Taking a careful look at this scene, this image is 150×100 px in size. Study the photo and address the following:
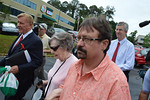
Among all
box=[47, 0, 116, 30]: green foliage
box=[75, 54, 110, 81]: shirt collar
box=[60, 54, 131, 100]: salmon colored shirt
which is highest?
box=[47, 0, 116, 30]: green foliage

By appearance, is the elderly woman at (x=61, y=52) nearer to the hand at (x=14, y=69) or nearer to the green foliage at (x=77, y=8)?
the hand at (x=14, y=69)

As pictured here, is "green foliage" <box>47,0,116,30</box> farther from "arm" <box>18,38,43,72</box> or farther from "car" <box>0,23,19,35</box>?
"arm" <box>18,38,43,72</box>

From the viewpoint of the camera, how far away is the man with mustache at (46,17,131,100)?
1.11 meters

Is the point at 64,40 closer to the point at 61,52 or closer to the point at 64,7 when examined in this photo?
the point at 61,52

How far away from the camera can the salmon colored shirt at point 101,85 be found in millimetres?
1095

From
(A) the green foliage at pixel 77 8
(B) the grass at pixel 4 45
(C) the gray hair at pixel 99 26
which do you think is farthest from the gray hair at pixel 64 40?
(A) the green foliage at pixel 77 8

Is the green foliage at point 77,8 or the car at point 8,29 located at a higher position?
the green foliage at point 77,8

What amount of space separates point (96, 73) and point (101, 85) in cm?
12

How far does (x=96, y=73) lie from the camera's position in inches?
48.4

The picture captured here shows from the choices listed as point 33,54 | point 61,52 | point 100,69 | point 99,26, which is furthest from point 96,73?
point 33,54

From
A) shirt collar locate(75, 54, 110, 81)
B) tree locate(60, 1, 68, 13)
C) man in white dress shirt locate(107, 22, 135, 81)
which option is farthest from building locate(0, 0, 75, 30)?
tree locate(60, 1, 68, 13)

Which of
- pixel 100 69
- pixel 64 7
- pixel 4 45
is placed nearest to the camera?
pixel 100 69

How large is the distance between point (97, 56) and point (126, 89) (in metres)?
0.39

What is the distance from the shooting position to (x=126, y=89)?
1098mm
